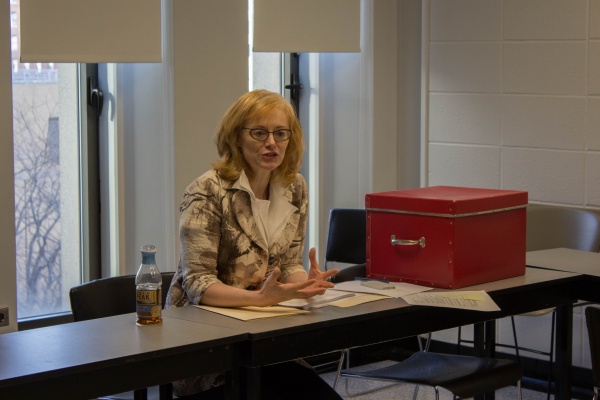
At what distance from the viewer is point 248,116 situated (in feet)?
9.97

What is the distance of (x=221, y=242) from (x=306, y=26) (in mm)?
2299

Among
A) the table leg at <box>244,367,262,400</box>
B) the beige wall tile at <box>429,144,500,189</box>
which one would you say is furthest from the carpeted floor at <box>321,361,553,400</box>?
the table leg at <box>244,367,262,400</box>

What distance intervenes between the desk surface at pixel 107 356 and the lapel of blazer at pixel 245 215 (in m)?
0.44

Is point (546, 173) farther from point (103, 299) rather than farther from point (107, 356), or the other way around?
point (107, 356)

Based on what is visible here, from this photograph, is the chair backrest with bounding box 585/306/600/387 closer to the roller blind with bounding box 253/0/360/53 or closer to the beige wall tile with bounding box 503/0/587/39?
the beige wall tile with bounding box 503/0/587/39

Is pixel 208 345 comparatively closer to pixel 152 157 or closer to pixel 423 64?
pixel 152 157

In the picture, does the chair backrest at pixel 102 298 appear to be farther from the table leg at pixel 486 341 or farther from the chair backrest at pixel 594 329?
the chair backrest at pixel 594 329

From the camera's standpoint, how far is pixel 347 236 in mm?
4844

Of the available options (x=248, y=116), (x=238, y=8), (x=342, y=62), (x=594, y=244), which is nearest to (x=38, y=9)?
(x=238, y=8)

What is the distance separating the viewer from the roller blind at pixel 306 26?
4.87m

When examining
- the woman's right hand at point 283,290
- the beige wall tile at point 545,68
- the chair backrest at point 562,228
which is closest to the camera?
the woman's right hand at point 283,290

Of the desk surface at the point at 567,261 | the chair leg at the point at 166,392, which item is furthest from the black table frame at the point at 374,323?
the chair leg at the point at 166,392

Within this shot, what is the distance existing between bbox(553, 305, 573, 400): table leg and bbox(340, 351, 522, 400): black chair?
25 centimetres

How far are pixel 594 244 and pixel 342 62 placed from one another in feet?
5.86
